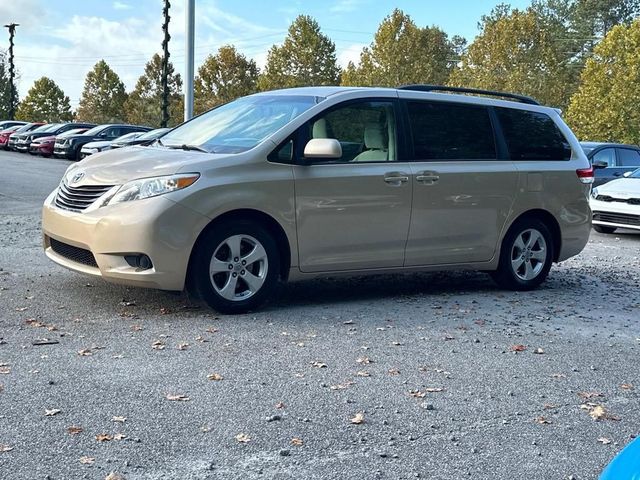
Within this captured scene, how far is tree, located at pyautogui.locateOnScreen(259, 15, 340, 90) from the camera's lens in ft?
192

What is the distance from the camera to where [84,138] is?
116ft

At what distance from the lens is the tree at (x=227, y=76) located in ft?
220

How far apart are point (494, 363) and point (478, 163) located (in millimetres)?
2782

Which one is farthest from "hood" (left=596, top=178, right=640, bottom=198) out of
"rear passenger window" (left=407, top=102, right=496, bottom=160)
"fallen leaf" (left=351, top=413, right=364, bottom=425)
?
"fallen leaf" (left=351, top=413, right=364, bottom=425)

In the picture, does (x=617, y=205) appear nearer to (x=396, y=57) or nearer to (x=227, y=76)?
(x=396, y=57)

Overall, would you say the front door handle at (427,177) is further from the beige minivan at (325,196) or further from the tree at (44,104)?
the tree at (44,104)

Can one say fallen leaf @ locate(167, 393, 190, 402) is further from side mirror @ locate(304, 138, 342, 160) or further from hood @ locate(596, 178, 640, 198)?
hood @ locate(596, 178, 640, 198)

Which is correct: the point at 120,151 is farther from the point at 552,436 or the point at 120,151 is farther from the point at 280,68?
the point at 280,68

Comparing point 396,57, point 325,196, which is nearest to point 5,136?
point 396,57

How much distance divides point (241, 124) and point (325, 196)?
1.01 m

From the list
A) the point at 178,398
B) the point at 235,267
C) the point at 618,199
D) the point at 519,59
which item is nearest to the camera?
the point at 178,398

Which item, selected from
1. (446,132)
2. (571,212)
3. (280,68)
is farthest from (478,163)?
(280,68)

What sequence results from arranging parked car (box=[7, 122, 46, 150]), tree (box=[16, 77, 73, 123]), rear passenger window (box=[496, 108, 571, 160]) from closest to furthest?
rear passenger window (box=[496, 108, 571, 160]) → parked car (box=[7, 122, 46, 150]) → tree (box=[16, 77, 73, 123])

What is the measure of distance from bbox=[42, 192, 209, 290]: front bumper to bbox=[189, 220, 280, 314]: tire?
12 cm
